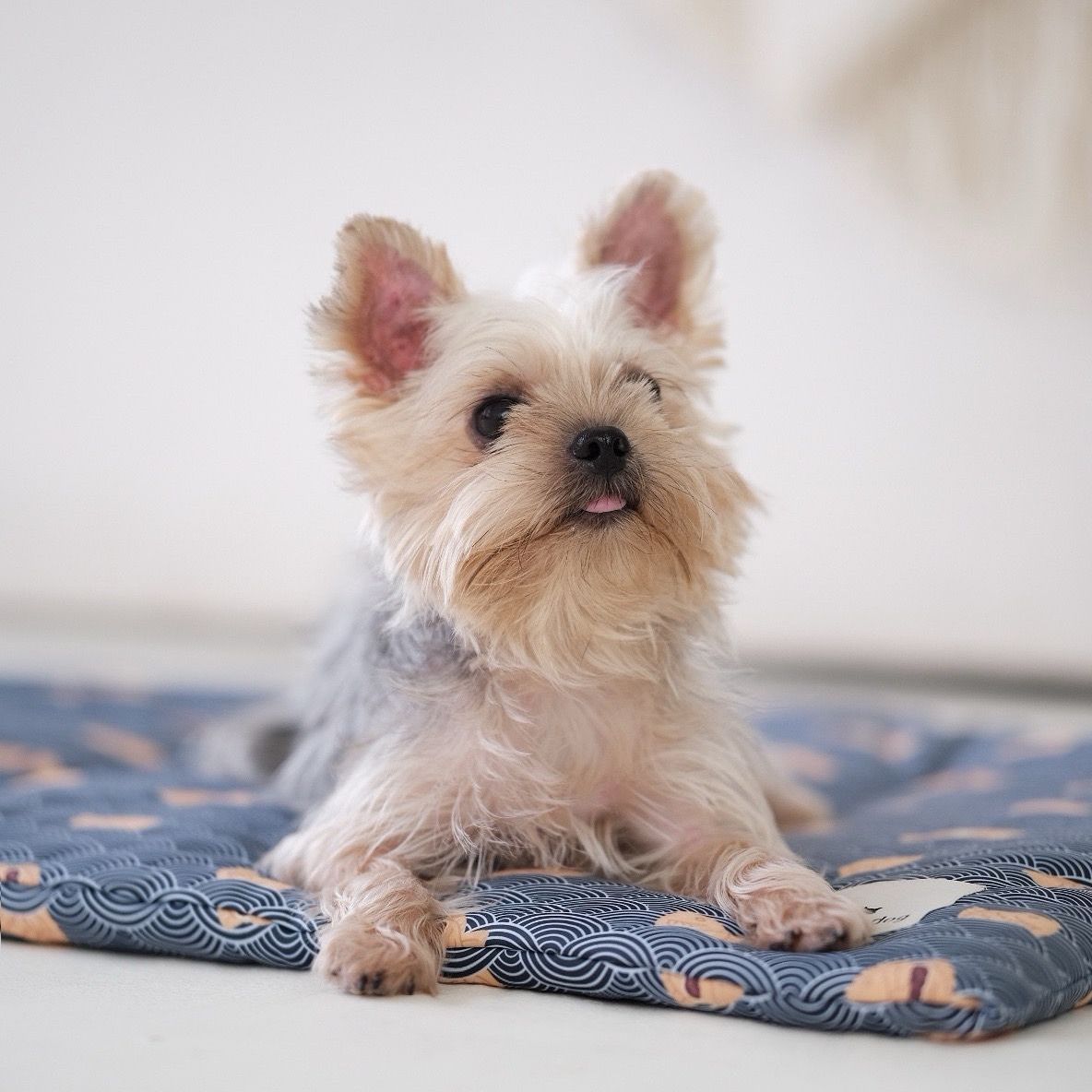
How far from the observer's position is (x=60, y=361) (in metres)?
4.87

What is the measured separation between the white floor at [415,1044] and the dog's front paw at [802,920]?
0.43 feet

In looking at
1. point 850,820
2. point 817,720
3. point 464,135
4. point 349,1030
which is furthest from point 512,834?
point 464,135

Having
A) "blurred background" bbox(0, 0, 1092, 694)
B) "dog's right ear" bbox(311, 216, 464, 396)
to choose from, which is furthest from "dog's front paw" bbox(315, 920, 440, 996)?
"blurred background" bbox(0, 0, 1092, 694)

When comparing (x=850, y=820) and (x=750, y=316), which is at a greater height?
(x=750, y=316)

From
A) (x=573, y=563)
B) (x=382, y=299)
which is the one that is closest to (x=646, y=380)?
(x=573, y=563)

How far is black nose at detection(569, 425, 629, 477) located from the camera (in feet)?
6.42

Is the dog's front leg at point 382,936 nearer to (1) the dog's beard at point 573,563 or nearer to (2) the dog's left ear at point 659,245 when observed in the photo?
(1) the dog's beard at point 573,563

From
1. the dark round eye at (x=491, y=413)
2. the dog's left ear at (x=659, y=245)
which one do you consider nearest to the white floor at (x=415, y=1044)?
the dark round eye at (x=491, y=413)

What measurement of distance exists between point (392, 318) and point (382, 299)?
1.7 inches

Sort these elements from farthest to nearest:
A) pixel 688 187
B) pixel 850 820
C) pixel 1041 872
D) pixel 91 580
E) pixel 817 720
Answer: pixel 91 580
pixel 817 720
pixel 850 820
pixel 688 187
pixel 1041 872

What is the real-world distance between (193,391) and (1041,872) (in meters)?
3.69

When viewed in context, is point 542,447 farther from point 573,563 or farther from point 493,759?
point 493,759

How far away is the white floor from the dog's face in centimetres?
61

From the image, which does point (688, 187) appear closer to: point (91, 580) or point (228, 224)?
point (228, 224)
